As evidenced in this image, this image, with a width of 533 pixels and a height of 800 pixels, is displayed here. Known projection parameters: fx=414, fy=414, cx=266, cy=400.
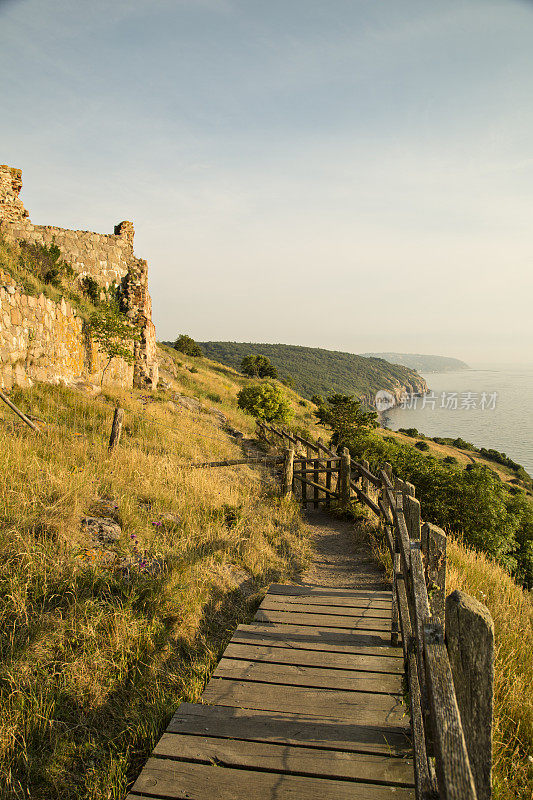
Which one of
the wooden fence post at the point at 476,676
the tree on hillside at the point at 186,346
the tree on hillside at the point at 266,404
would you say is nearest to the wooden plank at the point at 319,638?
the wooden fence post at the point at 476,676

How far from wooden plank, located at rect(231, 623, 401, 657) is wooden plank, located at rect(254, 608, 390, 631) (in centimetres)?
7

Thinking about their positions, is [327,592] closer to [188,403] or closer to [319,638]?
[319,638]

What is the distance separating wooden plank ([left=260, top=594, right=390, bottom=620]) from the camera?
440cm

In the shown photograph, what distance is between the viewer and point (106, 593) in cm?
416

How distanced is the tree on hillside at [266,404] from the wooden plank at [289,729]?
830 inches

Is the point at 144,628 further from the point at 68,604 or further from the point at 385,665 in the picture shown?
the point at 385,665

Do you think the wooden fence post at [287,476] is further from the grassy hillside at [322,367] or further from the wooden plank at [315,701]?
the grassy hillside at [322,367]

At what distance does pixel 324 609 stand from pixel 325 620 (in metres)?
0.25

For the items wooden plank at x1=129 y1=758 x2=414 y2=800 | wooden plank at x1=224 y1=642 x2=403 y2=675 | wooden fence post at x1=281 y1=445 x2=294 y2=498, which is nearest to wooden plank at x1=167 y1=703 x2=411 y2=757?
wooden plank at x1=129 y1=758 x2=414 y2=800

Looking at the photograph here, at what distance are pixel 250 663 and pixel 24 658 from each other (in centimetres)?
178

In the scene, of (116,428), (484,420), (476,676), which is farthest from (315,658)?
(484,420)

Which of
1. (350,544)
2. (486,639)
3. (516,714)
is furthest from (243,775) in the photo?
(350,544)

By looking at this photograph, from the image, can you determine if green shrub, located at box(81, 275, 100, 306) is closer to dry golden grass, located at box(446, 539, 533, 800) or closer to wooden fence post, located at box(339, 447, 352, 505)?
wooden fence post, located at box(339, 447, 352, 505)

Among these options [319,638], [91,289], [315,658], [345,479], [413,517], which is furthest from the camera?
[91,289]
